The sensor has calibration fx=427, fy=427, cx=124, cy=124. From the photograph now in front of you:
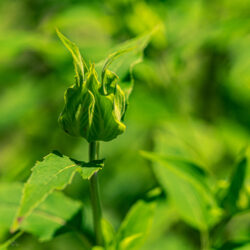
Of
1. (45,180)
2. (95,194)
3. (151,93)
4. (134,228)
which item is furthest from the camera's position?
(151,93)

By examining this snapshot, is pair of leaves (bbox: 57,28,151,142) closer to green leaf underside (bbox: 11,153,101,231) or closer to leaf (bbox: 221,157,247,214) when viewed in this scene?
green leaf underside (bbox: 11,153,101,231)

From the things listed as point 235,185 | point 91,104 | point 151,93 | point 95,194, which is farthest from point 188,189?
point 151,93

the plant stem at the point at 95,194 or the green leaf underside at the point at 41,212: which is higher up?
the plant stem at the point at 95,194

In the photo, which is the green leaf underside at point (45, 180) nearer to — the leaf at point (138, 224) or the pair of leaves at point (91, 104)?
the pair of leaves at point (91, 104)

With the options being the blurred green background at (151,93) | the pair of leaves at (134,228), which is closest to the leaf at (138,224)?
the pair of leaves at (134,228)

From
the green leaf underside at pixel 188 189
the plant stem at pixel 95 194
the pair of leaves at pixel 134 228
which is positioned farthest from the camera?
the green leaf underside at pixel 188 189

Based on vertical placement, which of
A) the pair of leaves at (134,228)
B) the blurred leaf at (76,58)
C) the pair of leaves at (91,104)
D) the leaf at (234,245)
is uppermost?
the blurred leaf at (76,58)

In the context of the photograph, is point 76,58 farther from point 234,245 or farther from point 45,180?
point 234,245
